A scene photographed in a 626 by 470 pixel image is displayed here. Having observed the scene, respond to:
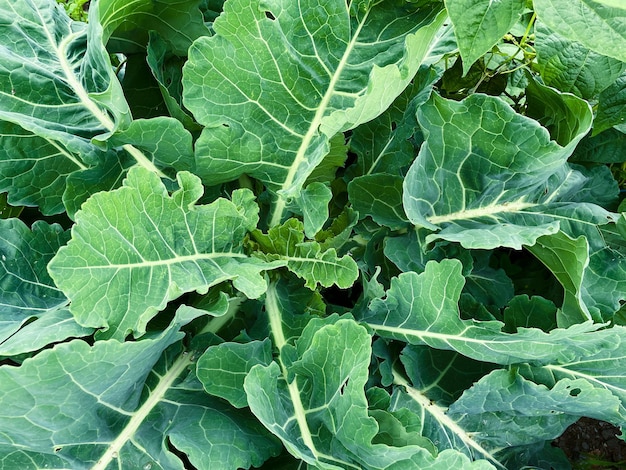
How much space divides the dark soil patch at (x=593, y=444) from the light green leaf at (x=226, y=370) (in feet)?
2.53

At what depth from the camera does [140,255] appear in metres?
0.78

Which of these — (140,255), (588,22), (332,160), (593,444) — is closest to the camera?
(588,22)

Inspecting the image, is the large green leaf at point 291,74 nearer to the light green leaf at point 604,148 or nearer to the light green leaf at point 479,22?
the light green leaf at point 479,22

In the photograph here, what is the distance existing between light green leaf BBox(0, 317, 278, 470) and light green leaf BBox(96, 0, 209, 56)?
0.45 metres

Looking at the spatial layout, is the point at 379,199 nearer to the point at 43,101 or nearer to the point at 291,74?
the point at 291,74

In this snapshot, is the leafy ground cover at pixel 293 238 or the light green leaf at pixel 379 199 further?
the light green leaf at pixel 379 199

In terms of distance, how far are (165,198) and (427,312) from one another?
1.27 feet

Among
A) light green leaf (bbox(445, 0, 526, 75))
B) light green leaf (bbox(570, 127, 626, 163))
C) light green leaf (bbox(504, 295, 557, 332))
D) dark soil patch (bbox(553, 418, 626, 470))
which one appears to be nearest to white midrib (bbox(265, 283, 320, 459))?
light green leaf (bbox(504, 295, 557, 332))

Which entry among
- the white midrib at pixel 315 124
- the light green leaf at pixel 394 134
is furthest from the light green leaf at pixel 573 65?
the white midrib at pixel 315 124

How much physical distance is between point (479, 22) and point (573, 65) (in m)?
0.30

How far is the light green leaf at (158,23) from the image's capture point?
0.91 m

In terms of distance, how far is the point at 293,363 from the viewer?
83 cm

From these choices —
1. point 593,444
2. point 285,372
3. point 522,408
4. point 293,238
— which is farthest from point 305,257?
point 593,444

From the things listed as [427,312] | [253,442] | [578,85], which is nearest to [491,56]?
[578,85]
